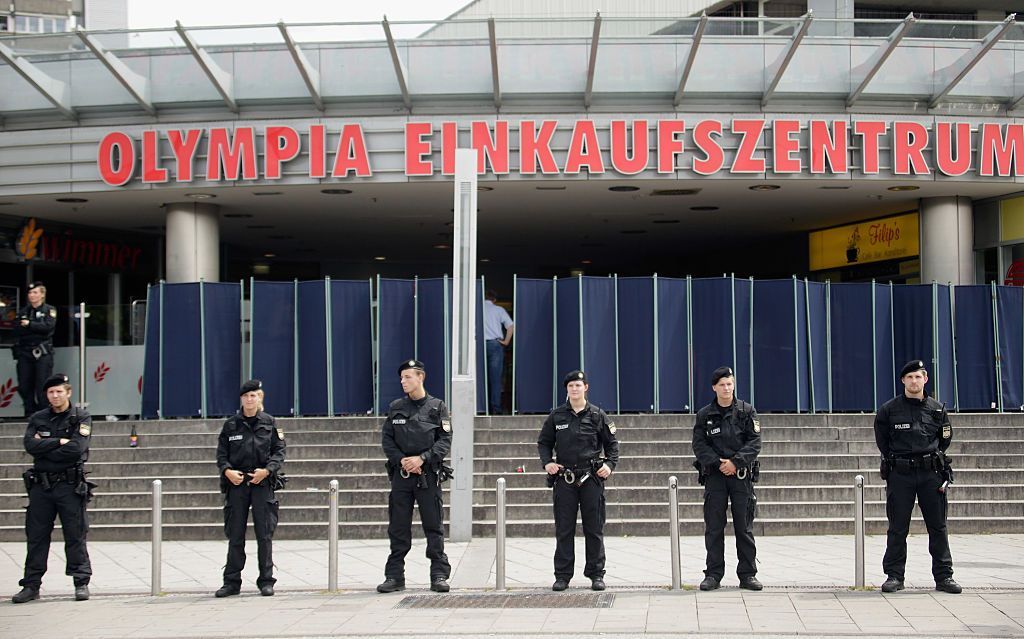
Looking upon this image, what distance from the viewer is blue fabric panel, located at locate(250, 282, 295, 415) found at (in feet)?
53.3

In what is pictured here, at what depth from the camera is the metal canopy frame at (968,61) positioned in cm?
1722

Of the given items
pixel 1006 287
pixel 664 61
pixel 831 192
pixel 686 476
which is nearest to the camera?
pixel 686 476

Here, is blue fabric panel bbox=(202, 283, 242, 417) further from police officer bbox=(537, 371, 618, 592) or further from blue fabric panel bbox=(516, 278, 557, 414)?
police officer bbox=(537, 371, 618, 592)

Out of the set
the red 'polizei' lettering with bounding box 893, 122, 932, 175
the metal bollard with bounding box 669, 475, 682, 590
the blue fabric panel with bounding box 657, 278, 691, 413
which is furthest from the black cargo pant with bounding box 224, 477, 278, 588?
the red 'polizei' lettering with bounding box 893, 122, 932, 175

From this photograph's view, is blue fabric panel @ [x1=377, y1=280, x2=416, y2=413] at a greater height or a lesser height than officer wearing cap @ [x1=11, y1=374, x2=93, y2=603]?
greater

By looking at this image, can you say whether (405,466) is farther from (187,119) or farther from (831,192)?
(831,192)

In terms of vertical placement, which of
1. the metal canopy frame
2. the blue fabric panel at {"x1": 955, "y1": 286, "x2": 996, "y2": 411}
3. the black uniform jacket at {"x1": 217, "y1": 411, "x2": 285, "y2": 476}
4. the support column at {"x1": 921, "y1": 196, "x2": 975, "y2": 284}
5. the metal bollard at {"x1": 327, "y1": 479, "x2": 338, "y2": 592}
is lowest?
the metal bollard at {"x1": 327, "y1": 479, "x2": 338, "y2": 592}

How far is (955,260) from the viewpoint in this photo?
20344 mm

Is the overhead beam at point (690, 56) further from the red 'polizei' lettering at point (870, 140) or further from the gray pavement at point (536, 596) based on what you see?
the gray pavement at point (536, 596)

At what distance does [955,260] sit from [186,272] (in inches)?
543

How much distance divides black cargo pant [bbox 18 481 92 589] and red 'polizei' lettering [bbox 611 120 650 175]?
435 inches

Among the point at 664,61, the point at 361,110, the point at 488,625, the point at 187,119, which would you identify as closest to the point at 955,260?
the point at 664,61

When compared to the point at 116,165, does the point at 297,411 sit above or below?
below

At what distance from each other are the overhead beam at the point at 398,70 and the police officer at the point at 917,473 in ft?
35.3
